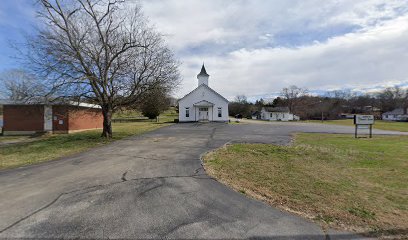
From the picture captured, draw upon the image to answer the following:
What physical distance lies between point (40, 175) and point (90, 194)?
3369 mm

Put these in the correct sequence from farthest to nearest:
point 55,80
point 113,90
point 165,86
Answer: point 165,86 → point 113,90 → point 55,80

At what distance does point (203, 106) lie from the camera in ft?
133

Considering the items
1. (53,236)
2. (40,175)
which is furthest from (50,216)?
(40,175)

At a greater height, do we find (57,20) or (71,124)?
(57,20)

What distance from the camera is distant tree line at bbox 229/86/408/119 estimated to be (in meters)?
81.7

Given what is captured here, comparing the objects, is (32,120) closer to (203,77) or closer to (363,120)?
(203,77)

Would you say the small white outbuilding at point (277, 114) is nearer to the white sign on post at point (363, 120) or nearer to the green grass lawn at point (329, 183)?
the white sign on post at point (363, 120)

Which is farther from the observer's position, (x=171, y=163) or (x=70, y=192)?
(x=171, y=163)

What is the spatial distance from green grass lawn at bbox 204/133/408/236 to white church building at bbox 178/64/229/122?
1183 inches

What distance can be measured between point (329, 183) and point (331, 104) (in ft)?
304

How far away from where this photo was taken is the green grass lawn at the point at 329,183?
428 cm

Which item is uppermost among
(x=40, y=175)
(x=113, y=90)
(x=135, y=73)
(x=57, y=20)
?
(x=57, y=20)

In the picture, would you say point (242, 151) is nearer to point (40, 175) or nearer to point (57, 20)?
point (40, 175)

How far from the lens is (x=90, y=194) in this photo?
5438 millimetres
